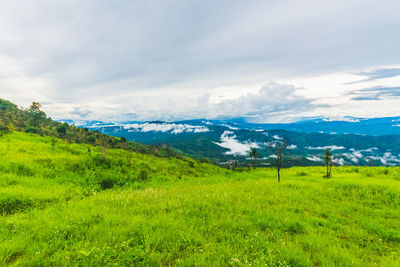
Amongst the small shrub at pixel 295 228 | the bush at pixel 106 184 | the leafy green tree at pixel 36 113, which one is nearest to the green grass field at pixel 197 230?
the small shrub at pixel 295 228

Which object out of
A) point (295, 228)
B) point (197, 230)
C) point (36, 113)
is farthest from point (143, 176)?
point (36, 113)

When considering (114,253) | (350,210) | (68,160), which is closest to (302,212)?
(350,210)

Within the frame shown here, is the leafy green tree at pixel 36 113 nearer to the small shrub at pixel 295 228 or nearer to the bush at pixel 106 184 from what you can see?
the bush at pixel 106 184

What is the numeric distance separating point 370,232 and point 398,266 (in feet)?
8.61

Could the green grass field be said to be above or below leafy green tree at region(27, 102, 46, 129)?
below

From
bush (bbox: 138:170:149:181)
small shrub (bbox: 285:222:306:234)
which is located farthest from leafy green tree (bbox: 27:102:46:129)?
small shrub (bbox: 285:222:306:234)

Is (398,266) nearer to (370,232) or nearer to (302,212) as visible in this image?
(370,232)

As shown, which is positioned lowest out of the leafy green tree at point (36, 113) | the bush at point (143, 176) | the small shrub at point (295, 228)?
the bush at point (143, 176)

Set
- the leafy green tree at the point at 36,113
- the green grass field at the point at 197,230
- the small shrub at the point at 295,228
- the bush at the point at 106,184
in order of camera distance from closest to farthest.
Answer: the green grass field at the point at 197,230 < the small shrub at the point at 295,228 < the bush at the point at 106,184 < the leafy green tree at the point at 36,113

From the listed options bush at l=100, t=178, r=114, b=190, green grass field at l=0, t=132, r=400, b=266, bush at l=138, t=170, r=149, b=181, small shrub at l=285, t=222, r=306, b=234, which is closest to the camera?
green grass field at l=0, t=132, r=400, b=266

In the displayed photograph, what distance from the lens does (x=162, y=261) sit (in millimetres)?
4375

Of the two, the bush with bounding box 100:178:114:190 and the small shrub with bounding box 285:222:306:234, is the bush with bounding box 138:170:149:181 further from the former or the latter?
the small shrub with bounding box 285:222:306:234

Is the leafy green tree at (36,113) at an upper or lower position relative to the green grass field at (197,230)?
upper

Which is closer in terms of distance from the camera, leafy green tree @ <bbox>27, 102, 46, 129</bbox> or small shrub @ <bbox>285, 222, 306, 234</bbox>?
small shrub @ <bbox>285, 222, 306, 234</bbox>
